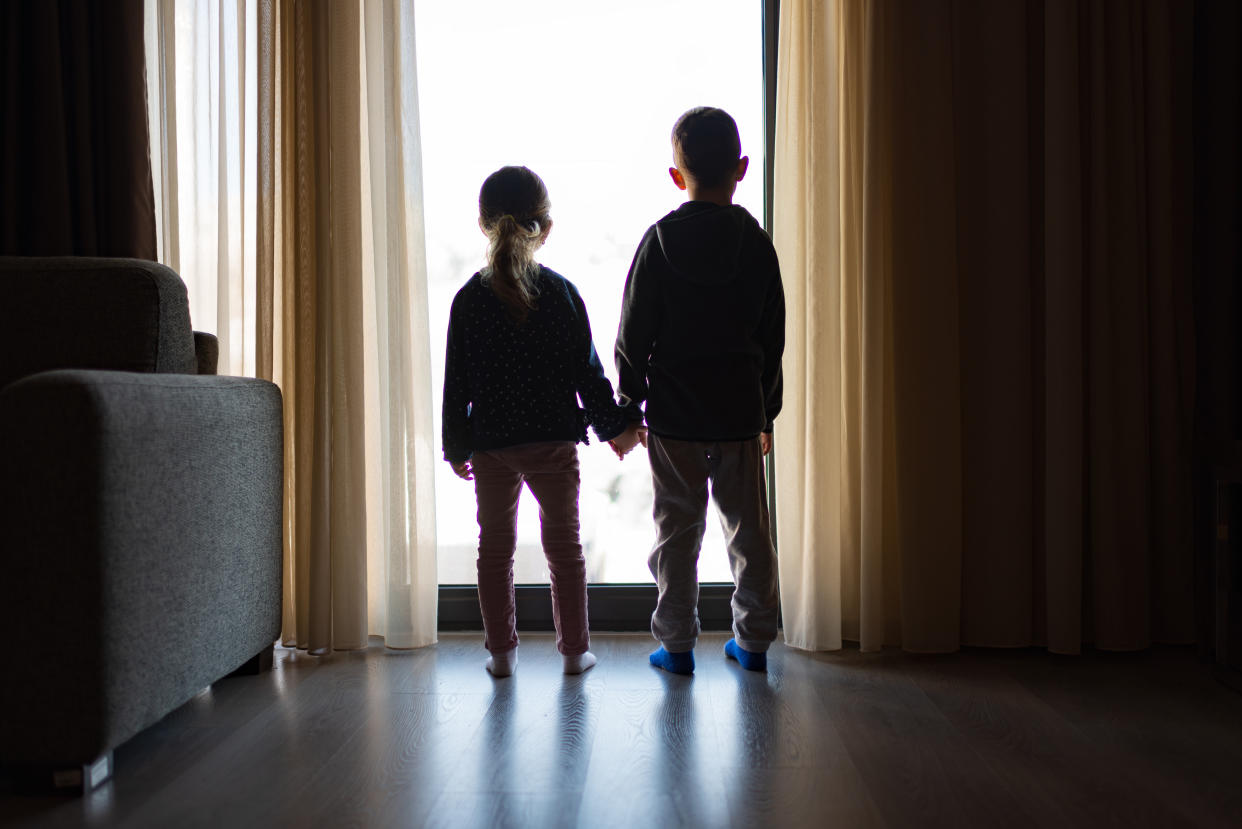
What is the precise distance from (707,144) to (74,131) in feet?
4.98

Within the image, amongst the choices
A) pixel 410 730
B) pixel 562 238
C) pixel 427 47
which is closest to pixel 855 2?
pixel 562 238

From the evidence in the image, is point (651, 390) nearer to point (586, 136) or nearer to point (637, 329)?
point (637, 329)

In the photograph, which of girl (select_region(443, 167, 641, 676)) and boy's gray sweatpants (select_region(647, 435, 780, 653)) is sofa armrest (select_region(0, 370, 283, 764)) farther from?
boy's gray sweatpants (select_region(647, 435, 780, 653))

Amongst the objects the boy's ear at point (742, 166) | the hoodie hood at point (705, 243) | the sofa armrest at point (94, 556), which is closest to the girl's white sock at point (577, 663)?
the sofa armrest at point (94, 556)

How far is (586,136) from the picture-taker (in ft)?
7.80

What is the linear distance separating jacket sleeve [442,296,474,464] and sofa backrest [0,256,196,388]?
56 centimetres

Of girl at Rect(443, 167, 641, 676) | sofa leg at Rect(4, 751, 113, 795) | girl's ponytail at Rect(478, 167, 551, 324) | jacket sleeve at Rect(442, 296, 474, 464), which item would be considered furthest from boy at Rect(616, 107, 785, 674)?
sofa leg at Rect(4, 751, 113, 795)

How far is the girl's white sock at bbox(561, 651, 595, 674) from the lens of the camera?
1982mm

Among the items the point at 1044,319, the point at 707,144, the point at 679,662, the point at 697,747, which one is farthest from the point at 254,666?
the point at 1044,319

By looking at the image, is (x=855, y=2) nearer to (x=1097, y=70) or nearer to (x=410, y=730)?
(x=1097, y=70)

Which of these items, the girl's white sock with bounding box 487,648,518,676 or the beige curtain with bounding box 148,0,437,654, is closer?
the girl's white sock with bounding box 487,648,518,676

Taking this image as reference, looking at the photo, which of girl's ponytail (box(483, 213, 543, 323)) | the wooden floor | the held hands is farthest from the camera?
the held hands

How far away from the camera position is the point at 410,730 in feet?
5.38

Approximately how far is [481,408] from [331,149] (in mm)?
779
